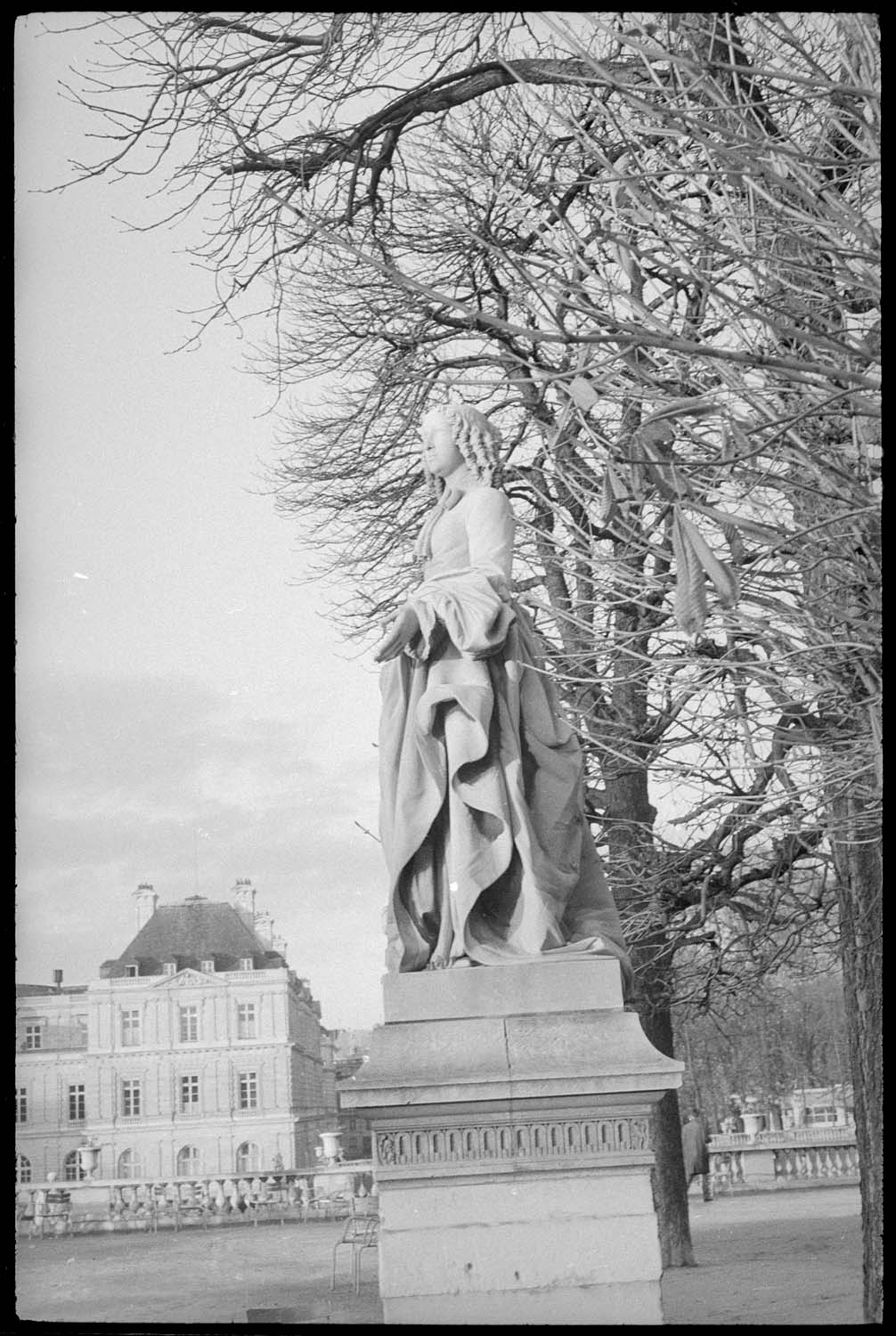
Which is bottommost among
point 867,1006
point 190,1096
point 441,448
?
point 190,1096

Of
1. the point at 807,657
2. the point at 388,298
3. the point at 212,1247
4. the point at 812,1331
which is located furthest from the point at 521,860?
the point at 212,1247

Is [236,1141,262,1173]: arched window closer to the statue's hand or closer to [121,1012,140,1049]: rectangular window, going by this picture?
[121,1012,140,1049]: rectangular window

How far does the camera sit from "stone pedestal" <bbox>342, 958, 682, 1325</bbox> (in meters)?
5.92

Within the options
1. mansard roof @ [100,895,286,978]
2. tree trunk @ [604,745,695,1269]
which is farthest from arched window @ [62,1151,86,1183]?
tree trunk @ [604,745,695,1269]

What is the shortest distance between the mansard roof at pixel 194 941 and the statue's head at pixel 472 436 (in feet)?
37.0

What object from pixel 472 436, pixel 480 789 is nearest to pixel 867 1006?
pixel 480 789

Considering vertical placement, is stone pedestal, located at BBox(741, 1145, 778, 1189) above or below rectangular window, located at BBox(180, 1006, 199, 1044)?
below

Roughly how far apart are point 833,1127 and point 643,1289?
17529mm

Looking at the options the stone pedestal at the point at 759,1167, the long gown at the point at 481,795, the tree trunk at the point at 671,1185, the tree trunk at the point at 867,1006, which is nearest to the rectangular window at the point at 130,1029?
the stone pedestal at the point at 759,1167

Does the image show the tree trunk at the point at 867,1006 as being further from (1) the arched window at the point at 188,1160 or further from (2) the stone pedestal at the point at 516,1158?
(1) the arched window at the point at 188,1160

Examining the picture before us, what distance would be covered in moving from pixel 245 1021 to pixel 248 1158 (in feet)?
5.88

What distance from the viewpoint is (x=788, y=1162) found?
20.4 metres

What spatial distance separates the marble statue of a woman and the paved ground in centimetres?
173

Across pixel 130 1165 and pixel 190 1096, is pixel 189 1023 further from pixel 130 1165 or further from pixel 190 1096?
pixel 130 1165
